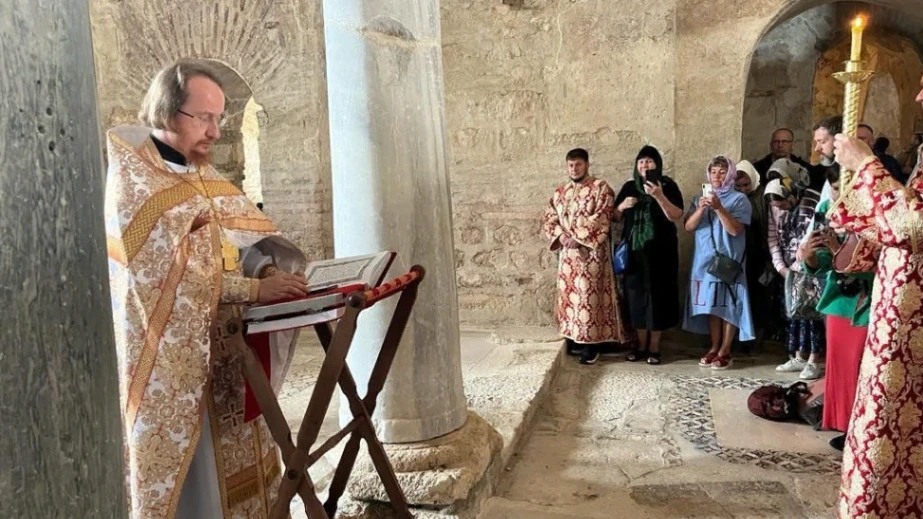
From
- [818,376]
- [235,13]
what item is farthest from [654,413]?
[235,13]

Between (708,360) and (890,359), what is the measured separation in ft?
10.8

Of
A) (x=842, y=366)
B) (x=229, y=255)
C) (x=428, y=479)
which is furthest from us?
(x=842, y=366)

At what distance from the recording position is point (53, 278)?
926 millimetres

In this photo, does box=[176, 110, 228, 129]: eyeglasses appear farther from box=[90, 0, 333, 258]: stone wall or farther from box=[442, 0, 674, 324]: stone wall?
box=[442, 0, 674, 324]: stone wall

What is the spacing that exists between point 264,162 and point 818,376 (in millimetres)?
5392

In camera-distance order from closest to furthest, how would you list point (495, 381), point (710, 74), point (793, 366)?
point (495, 381) → point (793, 366) → point (710, 74)

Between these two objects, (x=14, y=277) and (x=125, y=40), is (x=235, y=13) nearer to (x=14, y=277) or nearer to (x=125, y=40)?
(x=125, y=40)

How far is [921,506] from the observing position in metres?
2.21

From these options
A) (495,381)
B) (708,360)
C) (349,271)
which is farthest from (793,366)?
(349,271)

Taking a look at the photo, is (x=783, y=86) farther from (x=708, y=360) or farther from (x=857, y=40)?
(x=857, y=40)

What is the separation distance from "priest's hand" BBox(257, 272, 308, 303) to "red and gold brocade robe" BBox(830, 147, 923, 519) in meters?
1.90

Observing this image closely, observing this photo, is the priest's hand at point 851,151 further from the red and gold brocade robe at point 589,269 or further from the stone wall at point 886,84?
the stone wall at point 886,84

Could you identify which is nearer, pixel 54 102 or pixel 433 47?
pixel 54 102

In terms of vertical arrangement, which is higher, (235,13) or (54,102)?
(235,13)
